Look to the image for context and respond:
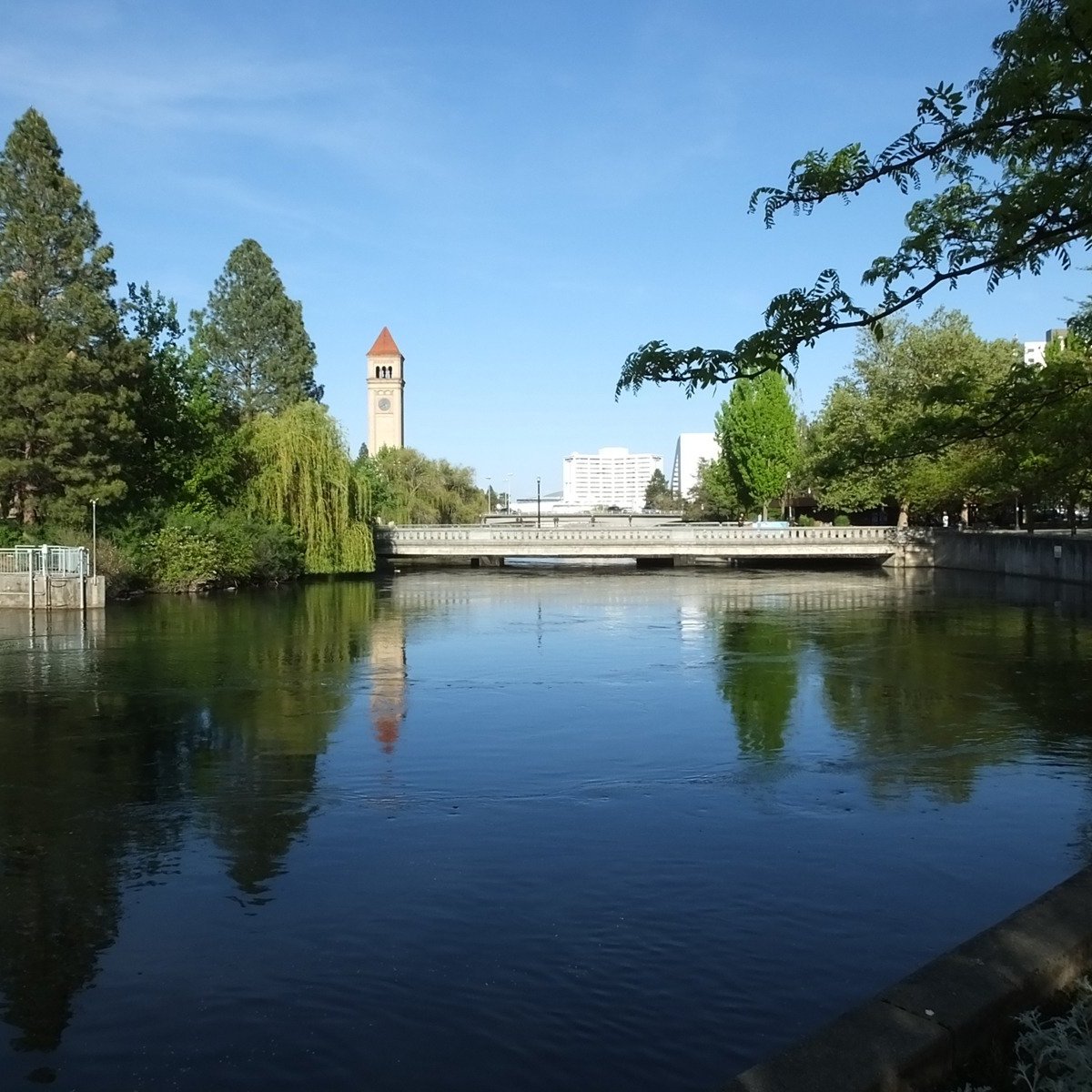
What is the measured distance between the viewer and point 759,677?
2045 cm

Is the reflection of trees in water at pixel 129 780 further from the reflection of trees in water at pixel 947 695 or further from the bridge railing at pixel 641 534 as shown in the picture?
the bridge railing at pixel 641 534

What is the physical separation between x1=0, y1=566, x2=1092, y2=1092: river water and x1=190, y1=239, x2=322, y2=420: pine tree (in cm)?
4761

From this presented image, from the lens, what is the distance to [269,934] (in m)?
7.86

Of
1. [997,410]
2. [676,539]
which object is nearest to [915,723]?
[997,410]

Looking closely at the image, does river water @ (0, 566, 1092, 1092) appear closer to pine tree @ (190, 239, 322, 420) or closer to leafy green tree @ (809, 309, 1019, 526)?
leafy green tree @ (809, 309, 1019, 526)

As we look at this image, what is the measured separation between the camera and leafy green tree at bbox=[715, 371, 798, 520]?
78312 millimetres

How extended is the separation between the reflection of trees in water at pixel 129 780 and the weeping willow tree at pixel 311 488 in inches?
990

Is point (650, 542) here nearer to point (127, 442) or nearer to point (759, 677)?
point (127, 442)

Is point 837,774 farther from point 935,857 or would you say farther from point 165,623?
point 165,623

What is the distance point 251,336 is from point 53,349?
3008cm

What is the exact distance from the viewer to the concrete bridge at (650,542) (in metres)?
61.0

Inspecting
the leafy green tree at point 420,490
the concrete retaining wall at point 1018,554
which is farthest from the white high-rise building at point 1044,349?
the leafy green tree at point 420,490

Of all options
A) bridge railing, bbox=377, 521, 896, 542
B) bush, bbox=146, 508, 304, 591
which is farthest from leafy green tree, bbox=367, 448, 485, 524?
bush, bbox=146, 508, 304, 591

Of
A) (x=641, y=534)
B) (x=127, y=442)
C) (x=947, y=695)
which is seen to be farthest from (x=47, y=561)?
(x=641, y=534)
